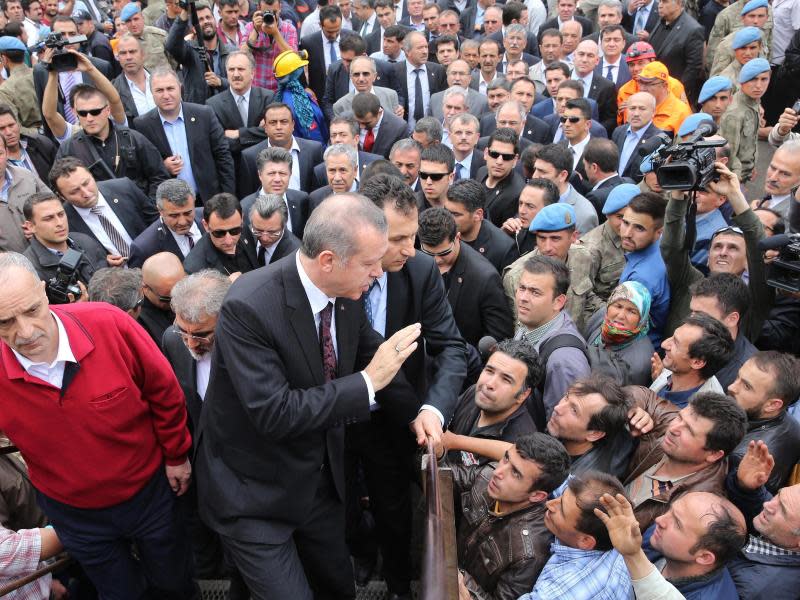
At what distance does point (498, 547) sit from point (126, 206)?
402 cm

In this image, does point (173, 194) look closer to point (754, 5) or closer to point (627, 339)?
point (627, 339)

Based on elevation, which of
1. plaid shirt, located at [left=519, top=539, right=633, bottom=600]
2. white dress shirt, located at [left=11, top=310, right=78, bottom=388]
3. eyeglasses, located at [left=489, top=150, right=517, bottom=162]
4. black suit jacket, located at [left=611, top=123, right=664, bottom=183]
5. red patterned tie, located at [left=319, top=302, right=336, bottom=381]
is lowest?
black suit jacket, located at [left=611, top=123, right=664, bottom=183]

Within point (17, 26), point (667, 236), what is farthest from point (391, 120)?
point (17, 26)

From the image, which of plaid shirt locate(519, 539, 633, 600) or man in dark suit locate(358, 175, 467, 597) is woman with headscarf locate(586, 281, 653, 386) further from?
plaid shirt locate(519, 539, 633, 600)

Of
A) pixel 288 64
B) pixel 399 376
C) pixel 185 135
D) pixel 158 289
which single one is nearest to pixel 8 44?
pixel 185 135

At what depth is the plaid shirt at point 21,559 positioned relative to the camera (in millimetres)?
2689

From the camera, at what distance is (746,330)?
158 inches

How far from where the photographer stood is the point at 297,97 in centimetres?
739

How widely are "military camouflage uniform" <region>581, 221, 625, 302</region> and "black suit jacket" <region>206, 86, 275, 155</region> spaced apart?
12.6 ft

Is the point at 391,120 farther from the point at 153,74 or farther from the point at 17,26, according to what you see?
the point at 17,26

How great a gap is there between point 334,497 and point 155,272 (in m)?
1.78

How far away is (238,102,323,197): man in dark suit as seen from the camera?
246 inches

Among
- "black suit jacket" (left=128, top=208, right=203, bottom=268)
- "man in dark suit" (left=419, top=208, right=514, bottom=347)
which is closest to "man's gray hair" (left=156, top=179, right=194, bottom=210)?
"black suit jacket" (left=128, top=208, right=203, bottom=268)

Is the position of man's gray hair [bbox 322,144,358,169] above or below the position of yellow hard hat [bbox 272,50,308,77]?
below
